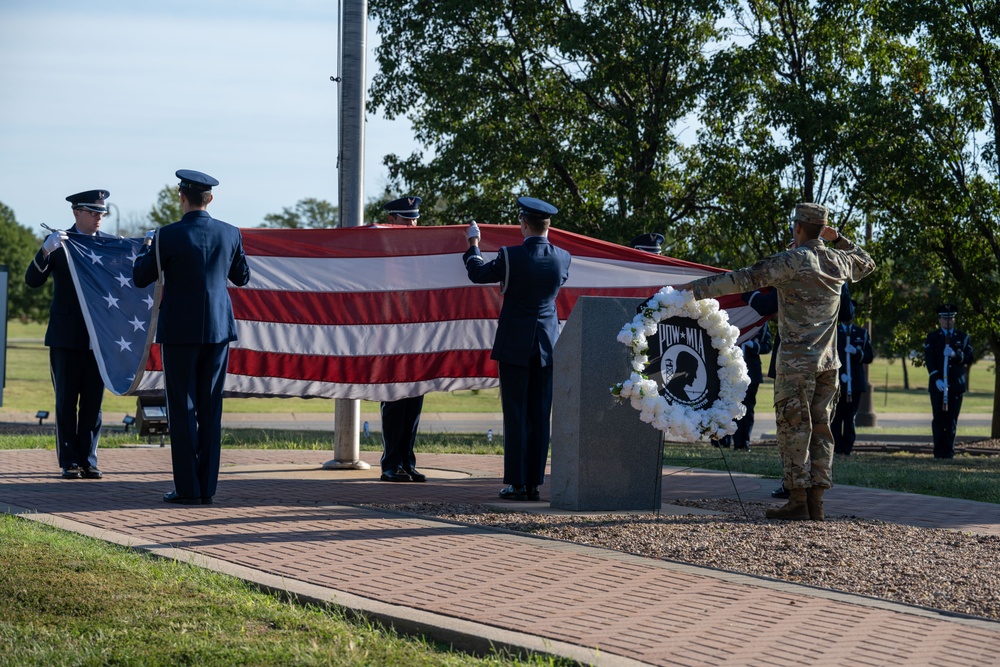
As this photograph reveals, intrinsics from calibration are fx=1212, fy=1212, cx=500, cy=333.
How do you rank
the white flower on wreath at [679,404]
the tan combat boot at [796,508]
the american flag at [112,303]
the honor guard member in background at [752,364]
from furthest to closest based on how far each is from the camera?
the honor guard member in background at [752,364] → the american flag at [112,303] → the tan combat boot at [796,508] → the white flower on wreath at [679,404]

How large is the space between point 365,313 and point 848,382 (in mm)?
9028

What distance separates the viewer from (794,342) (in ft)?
26.8

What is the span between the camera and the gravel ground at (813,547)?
20.3 ft

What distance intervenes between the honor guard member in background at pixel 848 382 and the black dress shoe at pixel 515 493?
8887mm

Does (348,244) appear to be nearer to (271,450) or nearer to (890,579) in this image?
(271,450)

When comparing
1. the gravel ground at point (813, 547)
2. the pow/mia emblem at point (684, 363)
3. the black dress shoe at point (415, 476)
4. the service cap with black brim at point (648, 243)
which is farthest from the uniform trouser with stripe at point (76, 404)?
the service cap with black brim at point (648, 243)

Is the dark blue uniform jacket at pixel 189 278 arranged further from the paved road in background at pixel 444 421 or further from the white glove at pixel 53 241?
the paved road in background at pixel 444 421

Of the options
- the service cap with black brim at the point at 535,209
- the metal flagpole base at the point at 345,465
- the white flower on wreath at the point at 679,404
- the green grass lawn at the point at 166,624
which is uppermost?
the service cap with black brim at the point at 535,209

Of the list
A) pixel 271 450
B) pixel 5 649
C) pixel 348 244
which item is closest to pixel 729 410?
pixel 348 244

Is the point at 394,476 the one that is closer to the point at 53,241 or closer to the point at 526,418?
the point at 526,418

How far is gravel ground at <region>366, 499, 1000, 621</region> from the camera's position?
6180 mm

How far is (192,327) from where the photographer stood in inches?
326

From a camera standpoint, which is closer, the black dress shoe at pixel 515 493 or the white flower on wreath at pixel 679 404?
the white flower on wreath at pixel 679 404

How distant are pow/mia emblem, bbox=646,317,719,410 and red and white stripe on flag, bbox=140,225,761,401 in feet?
5.72
